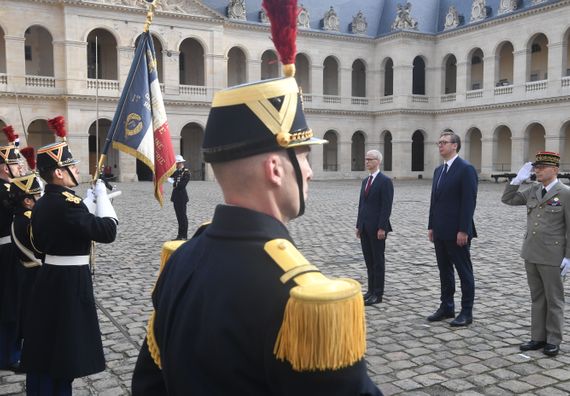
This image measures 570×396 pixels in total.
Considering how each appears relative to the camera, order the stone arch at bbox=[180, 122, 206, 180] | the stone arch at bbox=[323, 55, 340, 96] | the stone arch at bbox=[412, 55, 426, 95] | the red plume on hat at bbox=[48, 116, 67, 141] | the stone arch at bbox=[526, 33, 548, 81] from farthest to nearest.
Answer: the stone arch at bbox=[323, 55, 340, 96] < the stone arch at bbox=[412, 55, 426, 95] < the stone arch at bbox=[180, 122, 206, 180] < the stone arch at bbox=[526, 33, 548, 81] < the red plume on hat at bbox=[48, 116, 67, 141]

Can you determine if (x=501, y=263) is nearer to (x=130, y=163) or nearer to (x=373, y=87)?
(x=130, y=163)

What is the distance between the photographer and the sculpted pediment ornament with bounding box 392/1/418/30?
127ft

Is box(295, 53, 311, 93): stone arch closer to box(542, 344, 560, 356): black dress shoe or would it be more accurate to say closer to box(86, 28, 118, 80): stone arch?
box(86, 28, 118, 80): stone arch

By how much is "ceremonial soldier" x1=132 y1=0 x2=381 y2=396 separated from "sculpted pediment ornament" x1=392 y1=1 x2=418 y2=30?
3987cm

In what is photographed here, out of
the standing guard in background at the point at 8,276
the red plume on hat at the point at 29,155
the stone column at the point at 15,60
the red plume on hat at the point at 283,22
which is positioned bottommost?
the standing guard in background at the point at 8,276

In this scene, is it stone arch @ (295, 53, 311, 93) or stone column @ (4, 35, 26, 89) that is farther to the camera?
stone arch @ (295, 53, 311, 93)

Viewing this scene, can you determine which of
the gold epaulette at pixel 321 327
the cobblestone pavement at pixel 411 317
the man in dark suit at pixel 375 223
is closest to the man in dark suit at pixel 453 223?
the cobblestone pavement at pixel 411 317

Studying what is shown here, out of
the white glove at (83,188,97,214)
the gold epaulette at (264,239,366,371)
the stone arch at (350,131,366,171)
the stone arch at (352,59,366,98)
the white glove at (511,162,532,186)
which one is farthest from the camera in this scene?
the stone arch at (350,131,366,171)

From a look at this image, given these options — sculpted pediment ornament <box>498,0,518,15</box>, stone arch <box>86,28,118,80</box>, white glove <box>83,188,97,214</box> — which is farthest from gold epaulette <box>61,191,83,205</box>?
sculpted pediment ornament <box>498,0,518,15</box>

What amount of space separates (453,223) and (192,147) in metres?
34.4

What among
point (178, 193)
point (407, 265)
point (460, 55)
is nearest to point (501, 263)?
point (407, 265)

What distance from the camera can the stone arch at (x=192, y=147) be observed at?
3844 cm

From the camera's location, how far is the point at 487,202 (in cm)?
2097

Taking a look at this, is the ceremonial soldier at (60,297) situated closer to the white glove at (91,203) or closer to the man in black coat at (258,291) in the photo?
the white glove at (91,203)
